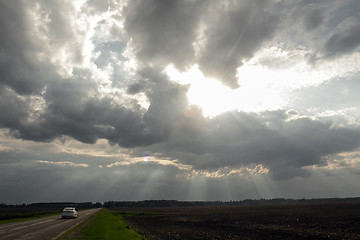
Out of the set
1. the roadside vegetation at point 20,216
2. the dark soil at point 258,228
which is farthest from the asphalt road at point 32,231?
the roadside vegetation at point 20,216

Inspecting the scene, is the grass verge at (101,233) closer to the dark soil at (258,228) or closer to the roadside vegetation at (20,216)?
the dark soil at (258,228)

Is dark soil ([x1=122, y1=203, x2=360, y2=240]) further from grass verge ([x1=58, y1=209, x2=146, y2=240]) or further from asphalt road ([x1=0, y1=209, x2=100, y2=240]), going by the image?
asphalt road ([x1=0, y1=209, x2=100, y2=240])

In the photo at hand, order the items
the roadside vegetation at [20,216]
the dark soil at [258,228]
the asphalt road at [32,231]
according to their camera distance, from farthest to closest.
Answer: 1. the roadside vegetation at [20,216]
2. the dark soil at [258,228]
3. the asphalt road at [32,231]

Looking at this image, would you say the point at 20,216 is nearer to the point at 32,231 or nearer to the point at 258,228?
the point at 32,231

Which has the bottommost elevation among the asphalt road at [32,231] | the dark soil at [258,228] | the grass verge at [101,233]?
the dark soil at [258,228]

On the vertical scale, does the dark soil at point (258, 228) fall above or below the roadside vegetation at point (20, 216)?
below

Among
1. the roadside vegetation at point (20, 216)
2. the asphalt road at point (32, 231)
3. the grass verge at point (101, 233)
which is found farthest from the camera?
the roadside vegetation at point (20, 216)

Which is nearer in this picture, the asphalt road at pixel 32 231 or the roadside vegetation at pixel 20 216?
the asphalt road at pixel 32 231

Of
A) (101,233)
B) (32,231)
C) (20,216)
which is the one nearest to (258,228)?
(101,233)

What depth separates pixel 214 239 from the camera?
33.8 meters

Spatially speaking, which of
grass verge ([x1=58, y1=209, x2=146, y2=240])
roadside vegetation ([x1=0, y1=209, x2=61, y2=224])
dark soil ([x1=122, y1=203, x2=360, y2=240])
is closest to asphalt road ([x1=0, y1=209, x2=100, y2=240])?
grass verge ([x1=58, y1=209, x2=146, y2=240])

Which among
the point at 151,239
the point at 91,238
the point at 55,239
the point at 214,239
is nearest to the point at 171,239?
the point at 151,239

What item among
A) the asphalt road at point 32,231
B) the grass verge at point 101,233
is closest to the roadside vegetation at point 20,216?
the asphalt road at point 32,231

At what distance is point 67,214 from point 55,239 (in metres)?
36.5
